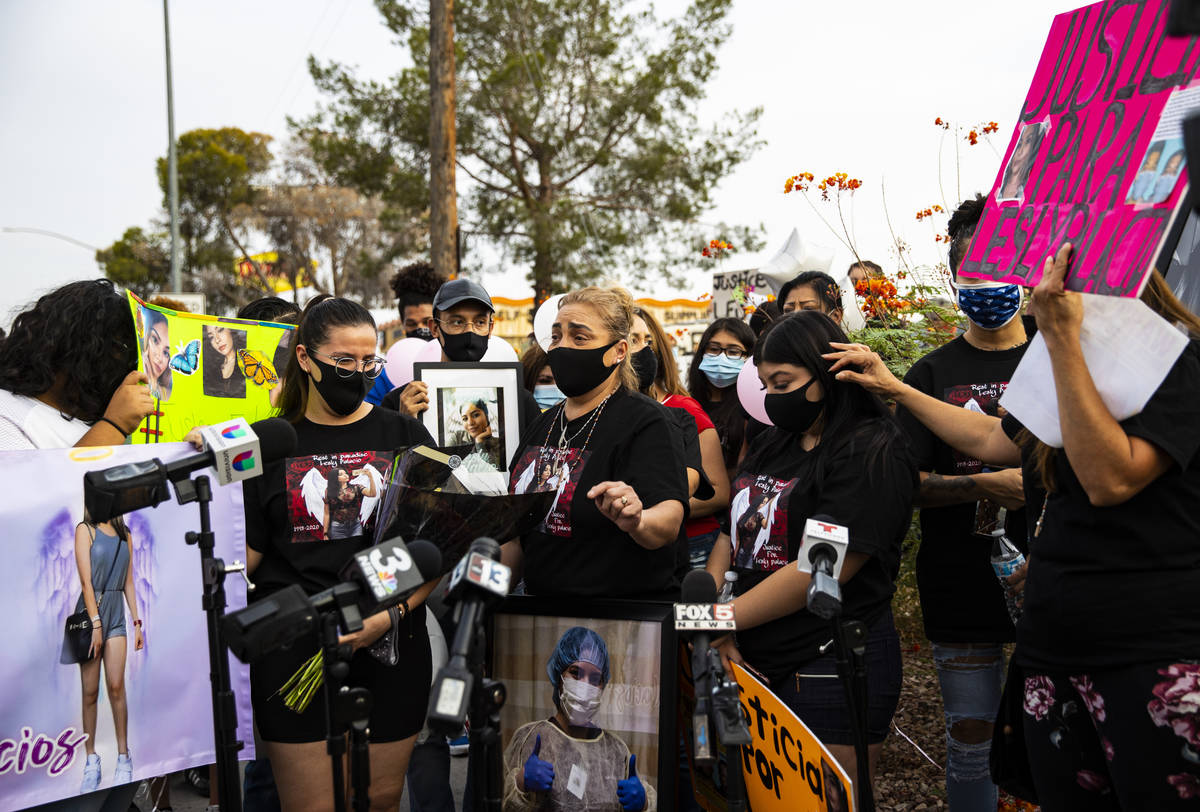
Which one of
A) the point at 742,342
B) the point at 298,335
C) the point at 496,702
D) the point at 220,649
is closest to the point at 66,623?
the point at 220,649

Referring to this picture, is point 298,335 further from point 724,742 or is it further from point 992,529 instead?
point 992,529

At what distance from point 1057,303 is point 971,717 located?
2149 millimetres

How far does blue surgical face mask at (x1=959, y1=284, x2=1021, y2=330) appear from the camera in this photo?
12.4 ft

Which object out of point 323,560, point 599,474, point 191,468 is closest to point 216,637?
point 191,468

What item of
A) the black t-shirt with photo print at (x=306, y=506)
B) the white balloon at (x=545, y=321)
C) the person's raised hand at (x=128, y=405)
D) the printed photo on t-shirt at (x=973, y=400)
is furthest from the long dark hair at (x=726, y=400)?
the person's raised hand at (x=128, y=405)

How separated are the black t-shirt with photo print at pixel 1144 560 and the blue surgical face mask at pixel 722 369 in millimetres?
3177

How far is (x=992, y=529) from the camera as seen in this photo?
3.86m

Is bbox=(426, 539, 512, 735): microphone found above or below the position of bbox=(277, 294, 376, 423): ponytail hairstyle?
below

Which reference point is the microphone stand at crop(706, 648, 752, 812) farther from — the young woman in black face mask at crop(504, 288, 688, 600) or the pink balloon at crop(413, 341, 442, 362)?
the pink balloon at crop(413, 341, 442, 362)

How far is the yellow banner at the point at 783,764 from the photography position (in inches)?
102

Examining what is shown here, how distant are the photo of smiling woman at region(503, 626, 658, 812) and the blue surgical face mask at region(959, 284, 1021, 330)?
6.30 ft

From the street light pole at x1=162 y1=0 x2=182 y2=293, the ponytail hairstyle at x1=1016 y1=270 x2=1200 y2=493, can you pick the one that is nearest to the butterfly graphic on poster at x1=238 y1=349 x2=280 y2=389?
the ponytail hairstyle at x1=1016 y1=270 x2=1200 y2=493

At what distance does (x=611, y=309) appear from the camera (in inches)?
146

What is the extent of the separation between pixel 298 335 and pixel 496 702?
1967 mm
